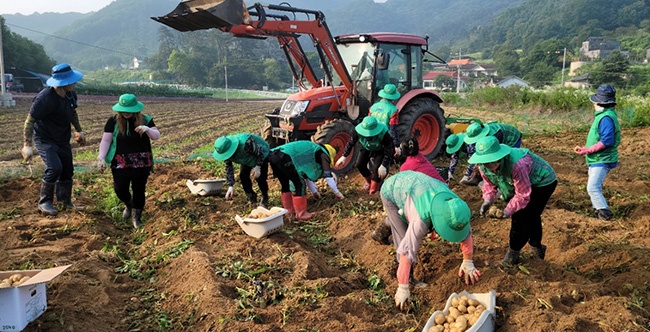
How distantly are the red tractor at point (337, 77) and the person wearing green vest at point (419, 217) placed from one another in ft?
12.1

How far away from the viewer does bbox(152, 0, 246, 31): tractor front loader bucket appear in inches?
257

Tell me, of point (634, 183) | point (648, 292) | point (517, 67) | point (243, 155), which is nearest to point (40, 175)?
point (243, 155)

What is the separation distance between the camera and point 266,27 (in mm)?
7203

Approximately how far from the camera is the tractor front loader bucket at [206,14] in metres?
6.52

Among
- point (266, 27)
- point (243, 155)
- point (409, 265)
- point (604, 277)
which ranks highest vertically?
point (266, 27)

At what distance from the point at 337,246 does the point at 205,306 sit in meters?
1.92

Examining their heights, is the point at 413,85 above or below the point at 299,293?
above

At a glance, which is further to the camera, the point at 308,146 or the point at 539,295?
the point at 308,146

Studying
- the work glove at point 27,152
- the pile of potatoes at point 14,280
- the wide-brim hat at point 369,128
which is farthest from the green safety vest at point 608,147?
the work glove at point 27,152

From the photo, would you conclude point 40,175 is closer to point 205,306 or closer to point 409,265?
point 205,306

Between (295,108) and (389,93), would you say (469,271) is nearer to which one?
(389,93)

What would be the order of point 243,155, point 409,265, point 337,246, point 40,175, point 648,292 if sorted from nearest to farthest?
point 409,265
point 648,292
point 337,246
point 243,155
point 40,175

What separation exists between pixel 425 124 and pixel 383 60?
1.78 metres

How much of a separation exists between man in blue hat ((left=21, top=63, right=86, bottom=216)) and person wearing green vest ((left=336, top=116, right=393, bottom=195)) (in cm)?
344
